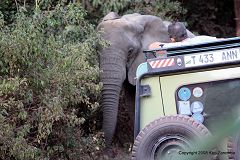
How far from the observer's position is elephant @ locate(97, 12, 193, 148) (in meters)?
7.27

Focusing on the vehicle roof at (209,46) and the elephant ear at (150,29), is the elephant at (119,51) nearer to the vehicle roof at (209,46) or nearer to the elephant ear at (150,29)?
the elephant ear at (150,29)

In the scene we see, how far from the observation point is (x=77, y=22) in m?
6.89

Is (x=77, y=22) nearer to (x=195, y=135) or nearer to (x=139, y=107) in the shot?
(x=139, y=107)

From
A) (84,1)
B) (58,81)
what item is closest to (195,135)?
(58,81)

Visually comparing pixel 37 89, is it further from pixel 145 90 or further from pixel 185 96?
pixel 185 96

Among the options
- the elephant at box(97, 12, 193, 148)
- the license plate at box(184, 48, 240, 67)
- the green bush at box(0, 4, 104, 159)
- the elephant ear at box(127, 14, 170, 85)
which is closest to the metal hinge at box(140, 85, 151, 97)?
the license plate at box(184, 48, 240, 67)

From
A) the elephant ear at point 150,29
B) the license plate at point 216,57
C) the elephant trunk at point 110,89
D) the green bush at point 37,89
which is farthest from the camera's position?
the elephant ear at point 150,29

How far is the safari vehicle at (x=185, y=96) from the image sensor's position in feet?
14.5

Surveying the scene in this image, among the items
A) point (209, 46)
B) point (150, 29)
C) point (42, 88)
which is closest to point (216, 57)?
point (209, 46)

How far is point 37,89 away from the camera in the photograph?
535 cm

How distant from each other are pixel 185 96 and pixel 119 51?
3.03 m

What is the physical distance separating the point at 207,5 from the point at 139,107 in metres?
8.50

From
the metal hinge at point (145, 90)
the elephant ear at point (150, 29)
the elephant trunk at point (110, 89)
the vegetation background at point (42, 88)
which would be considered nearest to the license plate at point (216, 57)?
the metal hinge at point (145, 90)

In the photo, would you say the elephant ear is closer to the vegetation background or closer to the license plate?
the vegetation background
